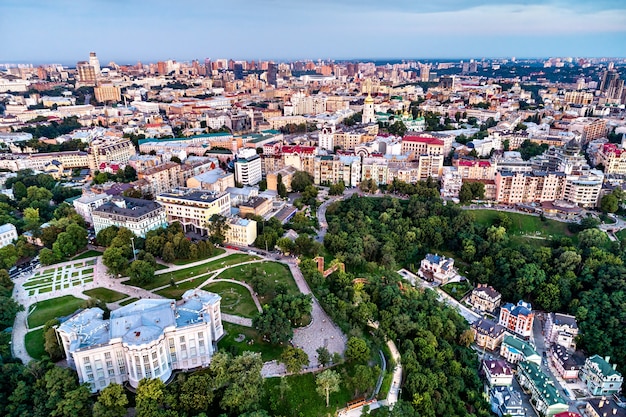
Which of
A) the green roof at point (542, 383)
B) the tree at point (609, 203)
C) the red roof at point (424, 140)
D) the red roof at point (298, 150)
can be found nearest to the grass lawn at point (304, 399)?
the green roof at point (542, 383)

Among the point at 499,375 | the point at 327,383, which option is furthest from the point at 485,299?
the point at 327,383

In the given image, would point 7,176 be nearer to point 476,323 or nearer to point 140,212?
point 140,212

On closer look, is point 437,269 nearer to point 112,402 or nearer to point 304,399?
point 304,399

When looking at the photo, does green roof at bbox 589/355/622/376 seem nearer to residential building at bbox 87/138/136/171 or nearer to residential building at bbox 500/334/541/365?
residential building at bbox 500/334/541/365

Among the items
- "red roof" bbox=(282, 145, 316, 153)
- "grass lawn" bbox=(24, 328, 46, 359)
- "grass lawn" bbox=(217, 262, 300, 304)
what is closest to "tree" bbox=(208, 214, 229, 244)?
"grass lawn" bbox=(217, 262, 300, 304)

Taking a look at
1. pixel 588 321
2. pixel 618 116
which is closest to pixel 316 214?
pixel 588 321

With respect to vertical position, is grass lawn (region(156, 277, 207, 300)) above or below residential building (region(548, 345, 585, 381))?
above
